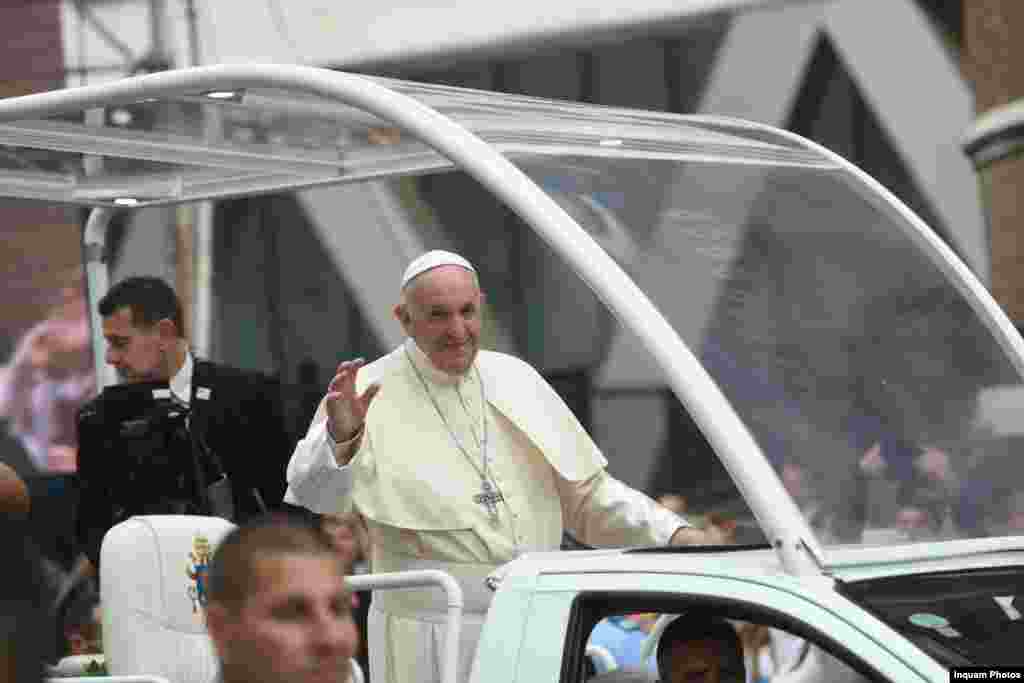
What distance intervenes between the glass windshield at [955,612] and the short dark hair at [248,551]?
1.32 meters

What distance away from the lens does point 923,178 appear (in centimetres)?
1695

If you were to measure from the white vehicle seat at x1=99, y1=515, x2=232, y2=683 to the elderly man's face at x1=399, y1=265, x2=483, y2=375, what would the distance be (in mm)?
740

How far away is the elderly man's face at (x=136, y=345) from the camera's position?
252 inches

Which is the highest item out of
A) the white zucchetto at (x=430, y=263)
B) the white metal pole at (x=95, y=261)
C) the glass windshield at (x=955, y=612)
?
the white metal pole at (x=95, y=261)

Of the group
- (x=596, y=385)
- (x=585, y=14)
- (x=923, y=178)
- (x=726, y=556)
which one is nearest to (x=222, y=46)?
(x=585, y=14)

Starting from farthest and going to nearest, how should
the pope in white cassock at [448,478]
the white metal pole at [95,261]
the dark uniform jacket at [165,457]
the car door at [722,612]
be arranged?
the white metal pole at [95,261]
the dark uniform jacket at [165,457]
the pope in white cassock at [448,478]
the car door at [722,612]

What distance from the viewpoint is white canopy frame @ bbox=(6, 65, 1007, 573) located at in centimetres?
425

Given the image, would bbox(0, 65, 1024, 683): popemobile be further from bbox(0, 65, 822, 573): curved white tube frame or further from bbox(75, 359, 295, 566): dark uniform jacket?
bbox(75, 359, 295, 566): dark uniform jacket

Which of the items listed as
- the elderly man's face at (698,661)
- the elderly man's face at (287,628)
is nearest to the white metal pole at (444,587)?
the elderly man's face at (698,661)

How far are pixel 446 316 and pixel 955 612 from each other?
1816mm

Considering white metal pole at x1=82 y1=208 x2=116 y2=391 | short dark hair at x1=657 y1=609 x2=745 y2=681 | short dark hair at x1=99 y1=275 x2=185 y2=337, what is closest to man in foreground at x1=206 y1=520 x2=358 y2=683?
short dark hair at x1=657 y1=609 x2=745 y2=681

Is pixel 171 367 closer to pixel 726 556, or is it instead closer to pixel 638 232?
pixel 638 232

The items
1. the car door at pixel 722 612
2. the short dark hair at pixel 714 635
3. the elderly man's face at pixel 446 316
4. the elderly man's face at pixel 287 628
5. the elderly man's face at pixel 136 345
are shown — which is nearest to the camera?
the elderly man's face at pixel 287 628

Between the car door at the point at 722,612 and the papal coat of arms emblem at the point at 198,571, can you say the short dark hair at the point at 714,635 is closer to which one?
the car door at the point at 722,612
